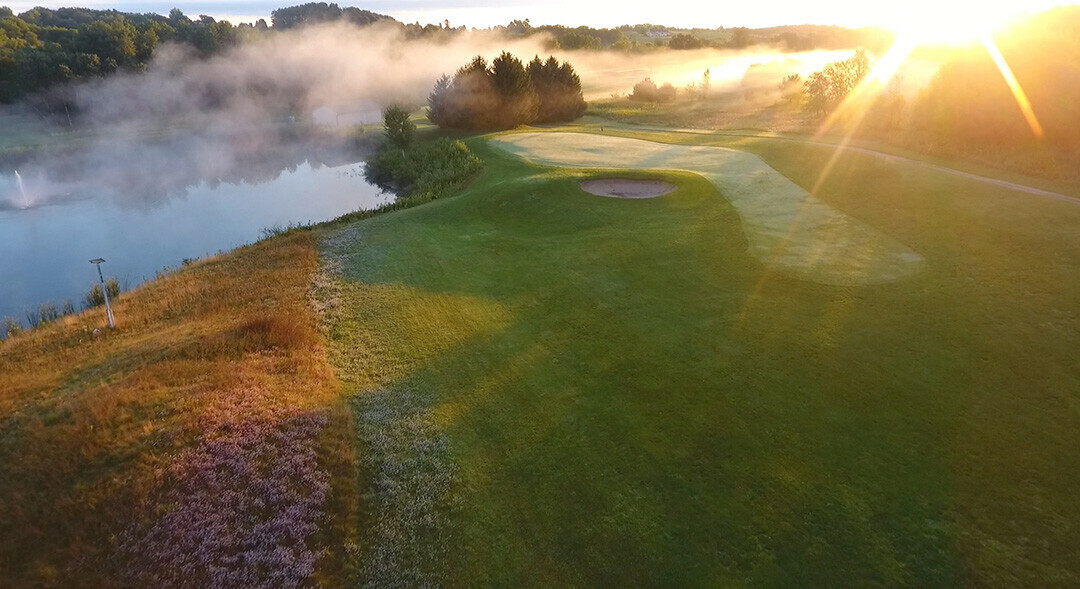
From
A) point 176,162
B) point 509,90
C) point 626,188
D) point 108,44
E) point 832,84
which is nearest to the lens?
point 626,188

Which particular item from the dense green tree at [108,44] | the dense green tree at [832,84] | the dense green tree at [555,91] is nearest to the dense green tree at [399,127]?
the dense green tree at [555,91]

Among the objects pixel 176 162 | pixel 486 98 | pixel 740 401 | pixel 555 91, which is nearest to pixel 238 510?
pixel 740 401

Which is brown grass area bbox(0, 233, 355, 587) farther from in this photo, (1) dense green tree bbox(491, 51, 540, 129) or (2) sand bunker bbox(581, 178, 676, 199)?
(1) dense green tree bbox(491, 51, 540, 129)

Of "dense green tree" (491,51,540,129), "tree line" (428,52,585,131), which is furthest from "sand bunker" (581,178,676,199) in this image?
"dense green tree" (491,51,540,129)

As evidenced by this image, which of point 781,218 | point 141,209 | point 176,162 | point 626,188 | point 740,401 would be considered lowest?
point 740,401

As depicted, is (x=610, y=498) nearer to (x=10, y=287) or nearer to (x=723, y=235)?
(x=723, y=235)

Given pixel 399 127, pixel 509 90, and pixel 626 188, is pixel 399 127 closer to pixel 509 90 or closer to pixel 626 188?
pixel 509 90

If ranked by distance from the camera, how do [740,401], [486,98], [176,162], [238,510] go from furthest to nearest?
[486,98] < [176,162] < [740,401] < [238,510]
